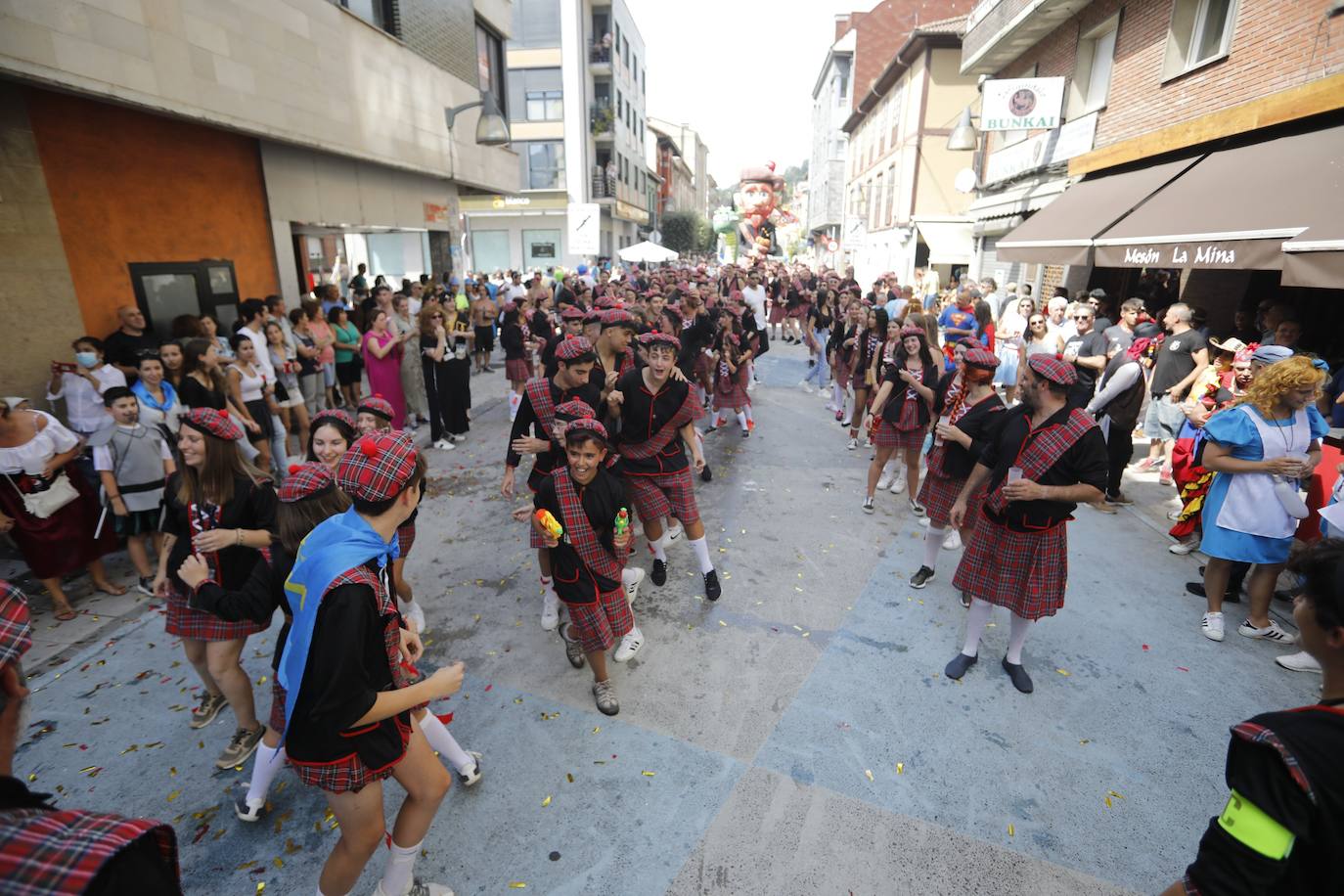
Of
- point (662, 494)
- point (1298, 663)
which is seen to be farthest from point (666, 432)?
point (1298, 663)

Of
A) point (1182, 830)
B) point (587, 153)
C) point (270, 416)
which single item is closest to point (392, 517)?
point (1182, 830)

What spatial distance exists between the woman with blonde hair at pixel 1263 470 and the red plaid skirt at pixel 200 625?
598 cm

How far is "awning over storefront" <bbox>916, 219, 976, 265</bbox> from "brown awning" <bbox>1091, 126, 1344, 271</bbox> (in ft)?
51.0

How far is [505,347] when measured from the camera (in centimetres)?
1012

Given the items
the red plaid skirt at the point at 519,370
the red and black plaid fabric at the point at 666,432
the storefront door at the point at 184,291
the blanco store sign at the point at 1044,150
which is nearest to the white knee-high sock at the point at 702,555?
the red and black plaid fabric at the point at 666,432

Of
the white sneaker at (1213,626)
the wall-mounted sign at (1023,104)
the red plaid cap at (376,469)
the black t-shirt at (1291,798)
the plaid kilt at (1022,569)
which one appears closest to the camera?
the black t-shirt at (1291,798)

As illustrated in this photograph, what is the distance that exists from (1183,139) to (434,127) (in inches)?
539

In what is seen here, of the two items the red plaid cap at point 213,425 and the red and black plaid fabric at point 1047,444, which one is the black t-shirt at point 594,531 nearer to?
the red plaid cap at point 213,425

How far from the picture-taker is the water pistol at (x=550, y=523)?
11.5 feet

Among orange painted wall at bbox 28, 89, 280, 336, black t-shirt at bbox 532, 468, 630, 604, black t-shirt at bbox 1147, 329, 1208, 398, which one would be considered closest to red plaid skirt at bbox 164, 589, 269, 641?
black t-shirt at bbox 532, 468, 630, 604

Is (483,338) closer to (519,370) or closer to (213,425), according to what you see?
(519,370)

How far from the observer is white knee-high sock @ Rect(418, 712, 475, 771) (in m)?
3.08

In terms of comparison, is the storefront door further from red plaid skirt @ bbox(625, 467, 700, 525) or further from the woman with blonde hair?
the woman with blonde hair

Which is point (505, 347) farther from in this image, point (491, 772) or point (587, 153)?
point (587, 153)
